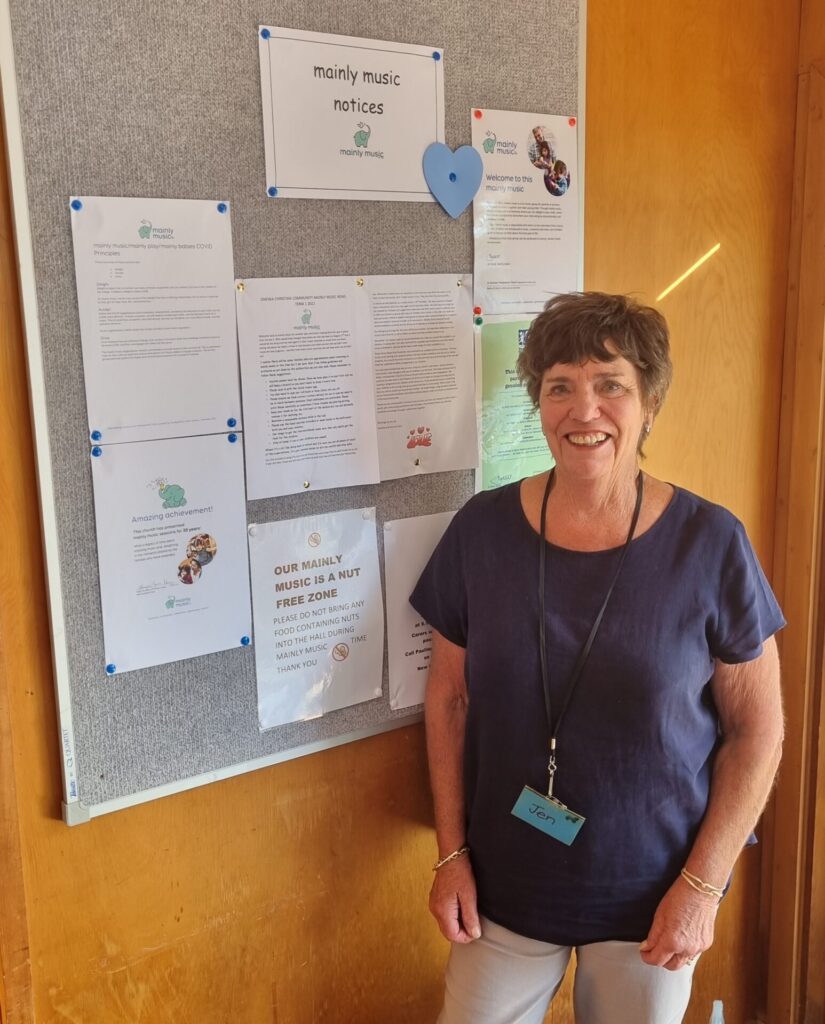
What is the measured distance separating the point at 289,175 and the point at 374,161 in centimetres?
14

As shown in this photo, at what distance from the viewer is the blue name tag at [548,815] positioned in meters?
1.38

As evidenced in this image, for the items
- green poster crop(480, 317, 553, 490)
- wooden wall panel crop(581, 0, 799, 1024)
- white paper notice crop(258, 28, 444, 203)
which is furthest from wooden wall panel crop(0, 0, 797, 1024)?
white paper notice crop(258, 28, 444, 203)

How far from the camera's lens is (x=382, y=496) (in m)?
1.48

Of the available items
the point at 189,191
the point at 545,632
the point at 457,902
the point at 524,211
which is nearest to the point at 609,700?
the point at 545,632

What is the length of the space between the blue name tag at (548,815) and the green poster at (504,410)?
503 mm

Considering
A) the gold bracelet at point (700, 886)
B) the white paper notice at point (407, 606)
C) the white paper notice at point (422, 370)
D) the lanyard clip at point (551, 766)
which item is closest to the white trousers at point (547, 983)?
the gold bracelet at point (700, 886)

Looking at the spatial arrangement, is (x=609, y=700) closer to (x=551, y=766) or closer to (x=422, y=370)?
(x=551, y=766)

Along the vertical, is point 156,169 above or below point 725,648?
above

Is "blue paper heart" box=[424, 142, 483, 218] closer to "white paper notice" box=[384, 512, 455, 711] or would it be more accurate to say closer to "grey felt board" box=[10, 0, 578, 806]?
"grey felt board" box=[10, 0, 578, 806]

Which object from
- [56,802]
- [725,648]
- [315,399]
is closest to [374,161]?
[315,399]

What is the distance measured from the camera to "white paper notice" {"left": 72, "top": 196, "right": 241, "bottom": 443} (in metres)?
1.19

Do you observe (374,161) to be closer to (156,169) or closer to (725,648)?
(156,169)

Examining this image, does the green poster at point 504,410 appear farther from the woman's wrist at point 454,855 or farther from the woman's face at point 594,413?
the woman's wrist at point 454,855

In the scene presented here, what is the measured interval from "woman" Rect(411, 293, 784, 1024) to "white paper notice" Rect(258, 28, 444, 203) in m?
0.32
